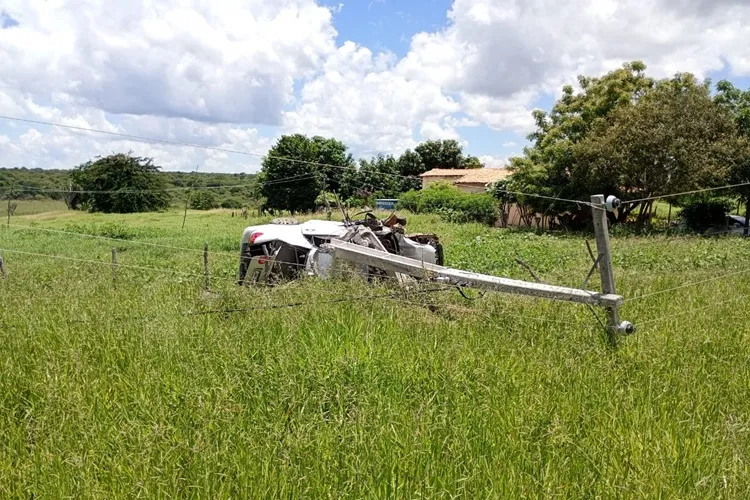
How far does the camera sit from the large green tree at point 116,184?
51344 mm

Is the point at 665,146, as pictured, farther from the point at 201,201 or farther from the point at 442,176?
the point at 201,201

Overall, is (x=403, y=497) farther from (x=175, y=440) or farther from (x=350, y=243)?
(x=350, y=243)

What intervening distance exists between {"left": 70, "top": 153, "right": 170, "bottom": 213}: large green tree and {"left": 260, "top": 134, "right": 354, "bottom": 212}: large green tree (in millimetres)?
10547

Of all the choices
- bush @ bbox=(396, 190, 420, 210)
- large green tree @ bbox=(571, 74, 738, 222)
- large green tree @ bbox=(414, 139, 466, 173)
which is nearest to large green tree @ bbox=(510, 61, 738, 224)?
large green tree @ bbox=(571, 74, 738, 222)

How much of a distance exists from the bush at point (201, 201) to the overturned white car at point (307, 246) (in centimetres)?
5756

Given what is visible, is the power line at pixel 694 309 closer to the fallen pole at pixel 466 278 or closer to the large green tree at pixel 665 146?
the fallen pole at pixel 466 278

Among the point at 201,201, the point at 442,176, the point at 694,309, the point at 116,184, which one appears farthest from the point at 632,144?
the point at 201,201

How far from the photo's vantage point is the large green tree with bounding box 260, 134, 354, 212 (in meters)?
52.7

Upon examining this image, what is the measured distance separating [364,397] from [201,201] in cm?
6406

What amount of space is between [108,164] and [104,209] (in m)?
4.37

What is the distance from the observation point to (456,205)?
36156 mm

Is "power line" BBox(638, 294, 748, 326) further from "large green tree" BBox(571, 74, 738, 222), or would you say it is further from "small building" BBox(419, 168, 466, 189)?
"small building" BBox(419, 168, 466, 189)

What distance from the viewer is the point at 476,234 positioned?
25.9 m

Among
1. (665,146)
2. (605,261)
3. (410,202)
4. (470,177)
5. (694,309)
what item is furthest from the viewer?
(470,177)
